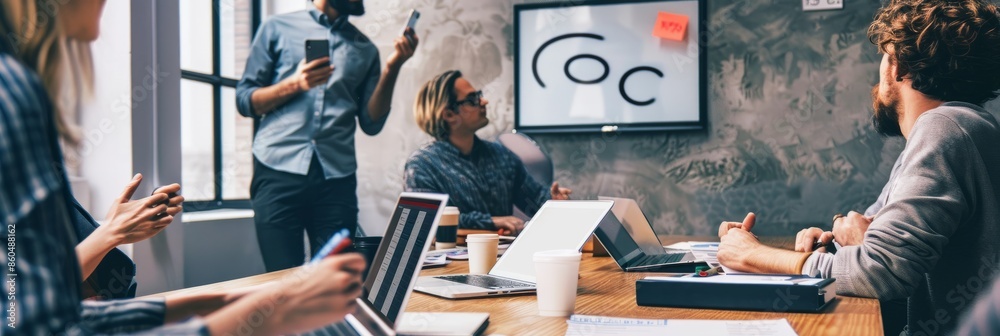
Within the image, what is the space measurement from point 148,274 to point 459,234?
1194 mm

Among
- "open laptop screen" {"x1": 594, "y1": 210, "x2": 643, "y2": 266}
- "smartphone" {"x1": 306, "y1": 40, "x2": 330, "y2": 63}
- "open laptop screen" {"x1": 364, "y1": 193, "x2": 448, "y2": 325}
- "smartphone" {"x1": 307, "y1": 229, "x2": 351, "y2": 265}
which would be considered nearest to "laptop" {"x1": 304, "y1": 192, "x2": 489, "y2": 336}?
"open laptop screen" {"x1": 364, "y1": 193, "x2": 448, "y2": 325}

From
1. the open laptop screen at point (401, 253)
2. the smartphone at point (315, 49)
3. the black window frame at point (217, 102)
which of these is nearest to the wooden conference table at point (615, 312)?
the open laptop screen at point (401, 253)

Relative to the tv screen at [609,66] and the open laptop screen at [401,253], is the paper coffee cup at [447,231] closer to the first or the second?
the open laptop screen at [401,253]

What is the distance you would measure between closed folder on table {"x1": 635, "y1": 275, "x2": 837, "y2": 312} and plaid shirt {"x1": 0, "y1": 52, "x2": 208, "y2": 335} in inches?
33.4

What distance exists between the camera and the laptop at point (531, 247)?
138 cm

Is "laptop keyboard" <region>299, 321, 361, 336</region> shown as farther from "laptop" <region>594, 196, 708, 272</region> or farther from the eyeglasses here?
the eyeglasses

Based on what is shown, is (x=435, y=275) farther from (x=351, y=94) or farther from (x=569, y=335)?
(x=351, y=94)

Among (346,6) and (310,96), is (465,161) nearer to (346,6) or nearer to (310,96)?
(310,96)

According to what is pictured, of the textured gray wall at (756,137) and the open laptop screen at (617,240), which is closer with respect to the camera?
the open laptop screen at (617,240)

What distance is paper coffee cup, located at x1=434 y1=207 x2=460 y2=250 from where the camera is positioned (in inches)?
80.8

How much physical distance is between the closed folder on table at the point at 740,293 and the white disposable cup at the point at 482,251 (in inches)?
16.5

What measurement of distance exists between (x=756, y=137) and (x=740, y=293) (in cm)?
266

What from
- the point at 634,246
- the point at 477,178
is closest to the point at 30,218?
the point at 634,246

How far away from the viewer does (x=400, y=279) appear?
0.91 m
